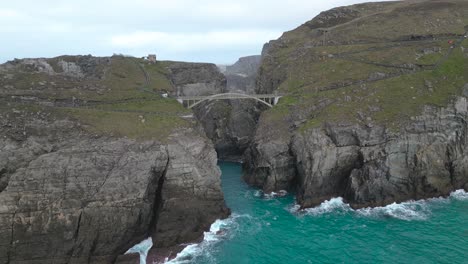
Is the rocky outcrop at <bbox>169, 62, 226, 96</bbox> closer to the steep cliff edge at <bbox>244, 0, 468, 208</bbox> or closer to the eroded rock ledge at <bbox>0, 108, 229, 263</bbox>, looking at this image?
the steep cliff edge at <bbox>244, 0, 468, 208</bbox>

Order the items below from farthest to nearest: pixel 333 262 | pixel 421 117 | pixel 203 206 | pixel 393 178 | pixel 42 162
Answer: pixel 421 117
pixel 393 178
pixel 203 206
pixel 42 162
pixel 333 262

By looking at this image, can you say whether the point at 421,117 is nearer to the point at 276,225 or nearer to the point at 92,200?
the point at 276,225

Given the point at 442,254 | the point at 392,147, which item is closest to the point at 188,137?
the point at 392,147

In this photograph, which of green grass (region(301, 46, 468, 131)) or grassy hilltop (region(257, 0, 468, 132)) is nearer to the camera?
green grass (region(301, 46, 468, 131))

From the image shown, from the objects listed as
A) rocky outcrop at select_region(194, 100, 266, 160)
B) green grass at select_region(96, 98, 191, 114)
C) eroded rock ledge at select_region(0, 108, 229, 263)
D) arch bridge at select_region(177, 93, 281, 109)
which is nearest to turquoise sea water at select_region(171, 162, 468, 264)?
eroded rock ledge at select_region(0, 108, 229, 263)

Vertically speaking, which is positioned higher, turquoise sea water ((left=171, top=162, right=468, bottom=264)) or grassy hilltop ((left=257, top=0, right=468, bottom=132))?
grassy hilltop ((left=257, top=0, right=468, bottom=132))
